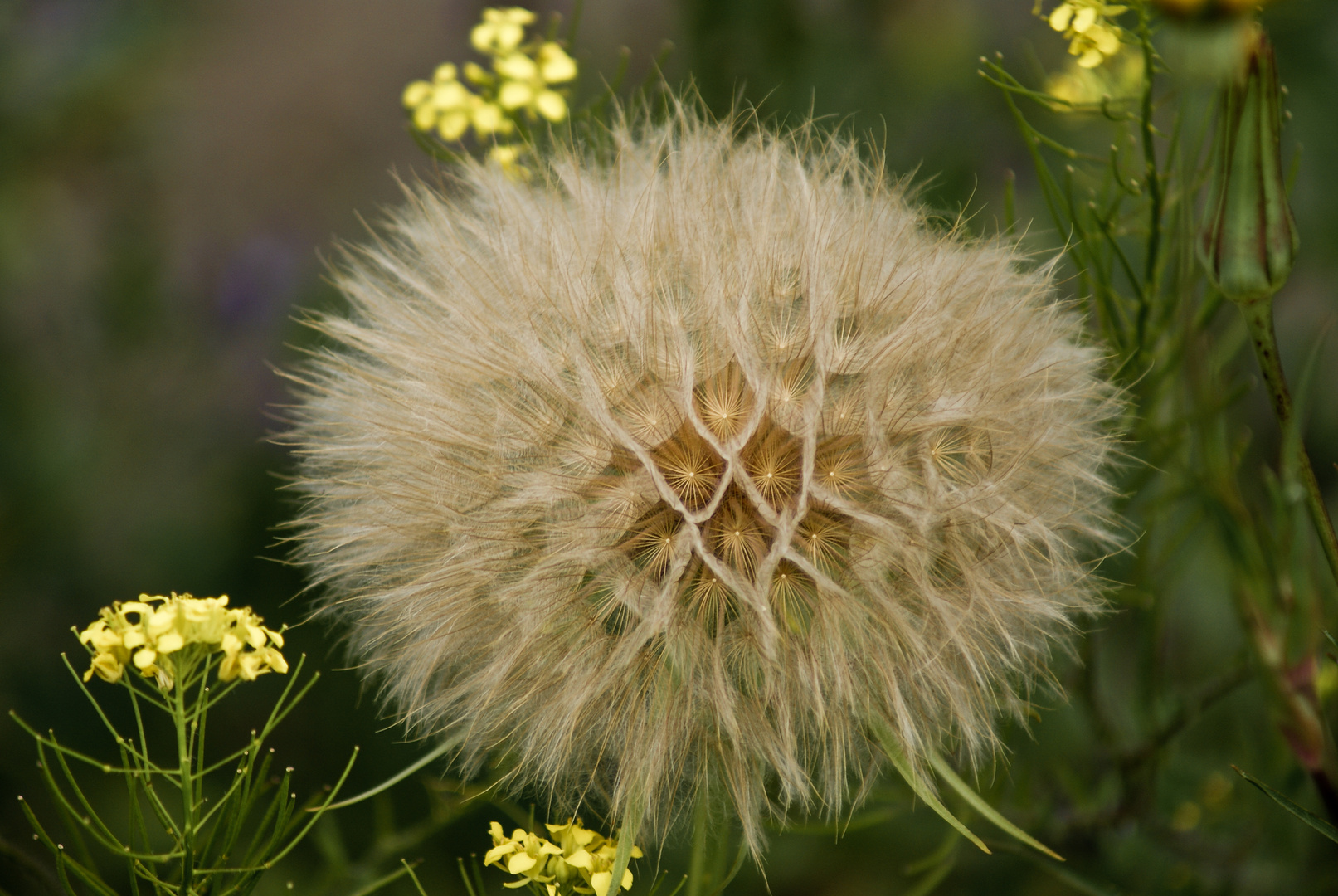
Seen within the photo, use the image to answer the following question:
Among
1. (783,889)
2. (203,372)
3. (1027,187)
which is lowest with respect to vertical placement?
(783,889)

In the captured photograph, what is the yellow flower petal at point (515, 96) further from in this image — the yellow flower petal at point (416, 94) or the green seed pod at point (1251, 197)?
the green seed pod at point (1251, 197)

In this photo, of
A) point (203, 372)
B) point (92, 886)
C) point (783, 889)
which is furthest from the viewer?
point (203, 372)

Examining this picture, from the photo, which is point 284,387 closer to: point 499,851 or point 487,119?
point 487,119

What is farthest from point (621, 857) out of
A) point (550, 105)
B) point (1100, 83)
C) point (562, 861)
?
point (1100, 83)

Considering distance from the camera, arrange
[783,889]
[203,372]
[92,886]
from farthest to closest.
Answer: [203,372]
[783,889]
[92,886]

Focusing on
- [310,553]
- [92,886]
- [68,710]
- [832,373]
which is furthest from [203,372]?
[832,373]

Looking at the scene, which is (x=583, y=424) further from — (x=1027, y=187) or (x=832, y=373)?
(x=1027, y=187)

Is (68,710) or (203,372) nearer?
(68,710)
